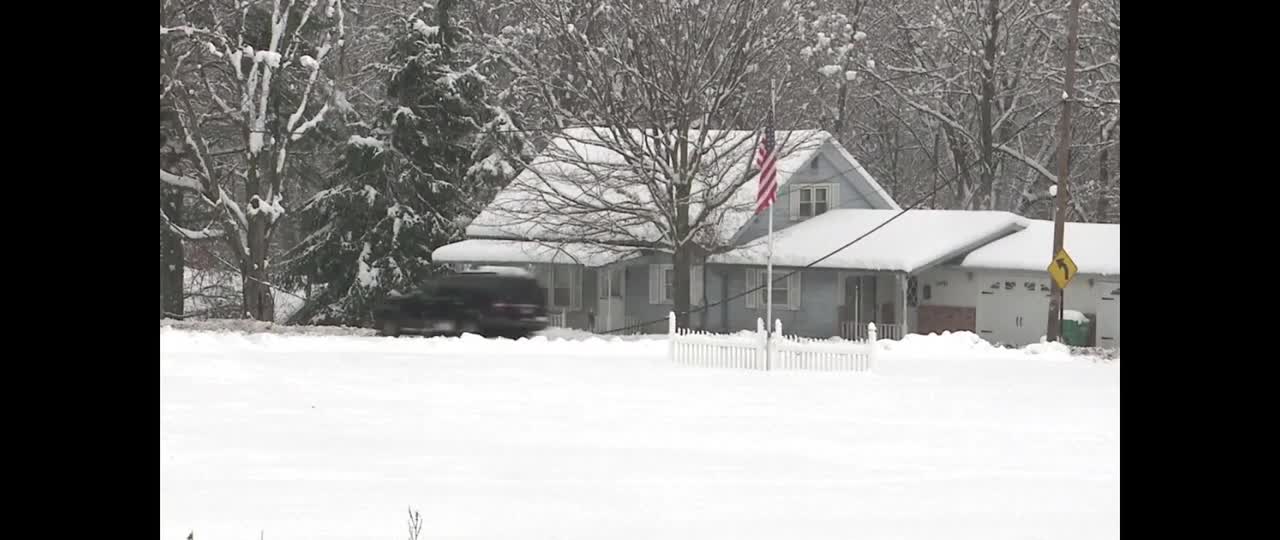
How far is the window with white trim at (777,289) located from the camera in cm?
4356

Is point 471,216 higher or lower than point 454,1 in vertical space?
lower

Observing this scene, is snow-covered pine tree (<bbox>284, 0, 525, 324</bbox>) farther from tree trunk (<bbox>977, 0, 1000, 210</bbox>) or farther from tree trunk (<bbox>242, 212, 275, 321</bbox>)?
tree trunk (<bbox>977, 0, 1000, 210</bbox>)

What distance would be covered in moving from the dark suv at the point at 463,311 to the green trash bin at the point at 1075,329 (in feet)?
43.8

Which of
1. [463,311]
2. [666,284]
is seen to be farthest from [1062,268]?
[463,311]

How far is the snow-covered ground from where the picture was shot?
13.0 m

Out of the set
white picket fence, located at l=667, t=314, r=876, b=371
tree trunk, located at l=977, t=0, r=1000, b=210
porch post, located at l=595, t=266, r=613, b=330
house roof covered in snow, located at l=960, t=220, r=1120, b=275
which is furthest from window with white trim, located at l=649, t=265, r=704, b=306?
white picket fence, located at l=667, t=314, r=876, b=371

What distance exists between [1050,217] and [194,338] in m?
41.3

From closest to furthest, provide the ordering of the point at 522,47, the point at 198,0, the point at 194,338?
the point at 194,338 < the point at 198,0 < the point at 522,47

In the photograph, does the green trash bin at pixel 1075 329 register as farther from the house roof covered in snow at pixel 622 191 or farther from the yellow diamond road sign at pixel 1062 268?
the house roof covered in snow at pixel 622 191

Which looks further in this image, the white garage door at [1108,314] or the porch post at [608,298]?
the porch post at [608,298]

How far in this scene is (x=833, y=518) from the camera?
519 inches

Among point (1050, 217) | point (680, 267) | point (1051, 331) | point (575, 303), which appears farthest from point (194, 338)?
point (1050, 217)

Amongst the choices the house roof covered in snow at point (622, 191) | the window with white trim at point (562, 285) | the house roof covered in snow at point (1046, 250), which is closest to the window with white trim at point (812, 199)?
the house roof covered in snow at point (622, 191)
